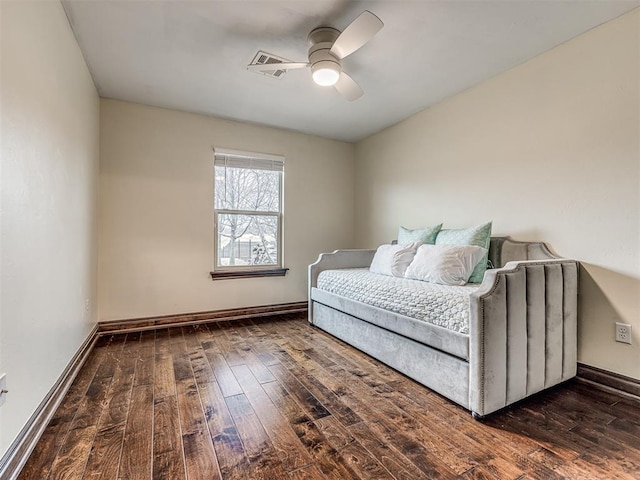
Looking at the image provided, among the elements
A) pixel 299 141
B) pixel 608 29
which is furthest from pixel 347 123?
pixel 608 29

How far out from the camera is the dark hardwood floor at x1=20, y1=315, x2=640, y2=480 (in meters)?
1.25

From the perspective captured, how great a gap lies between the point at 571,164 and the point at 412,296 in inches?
56.9

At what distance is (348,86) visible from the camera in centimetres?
229

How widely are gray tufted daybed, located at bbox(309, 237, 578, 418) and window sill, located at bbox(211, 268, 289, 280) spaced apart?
68.5 inches

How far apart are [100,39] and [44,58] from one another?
2.39ft

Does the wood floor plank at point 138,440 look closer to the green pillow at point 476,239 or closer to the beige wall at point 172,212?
the beige wall at point 172,212

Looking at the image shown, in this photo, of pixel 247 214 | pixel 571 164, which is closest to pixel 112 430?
pixel 247 214

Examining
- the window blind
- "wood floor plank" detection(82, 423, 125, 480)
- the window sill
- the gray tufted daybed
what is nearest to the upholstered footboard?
the gray tufted daybed

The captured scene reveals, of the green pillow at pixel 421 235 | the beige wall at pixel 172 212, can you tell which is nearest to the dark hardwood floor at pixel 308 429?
the beige wall at pixel 172 212

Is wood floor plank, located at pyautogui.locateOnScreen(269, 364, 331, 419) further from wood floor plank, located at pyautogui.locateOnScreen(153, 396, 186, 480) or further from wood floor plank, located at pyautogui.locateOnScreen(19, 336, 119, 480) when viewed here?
wood floor plank, located at pyautogui.locateOnScreen(19, 336, 119, 480)

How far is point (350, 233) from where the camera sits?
4484 millimetres

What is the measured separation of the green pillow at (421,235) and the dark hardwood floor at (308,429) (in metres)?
1.32

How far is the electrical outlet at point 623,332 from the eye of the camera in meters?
1.87

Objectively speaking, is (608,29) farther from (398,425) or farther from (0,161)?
(0,161)
